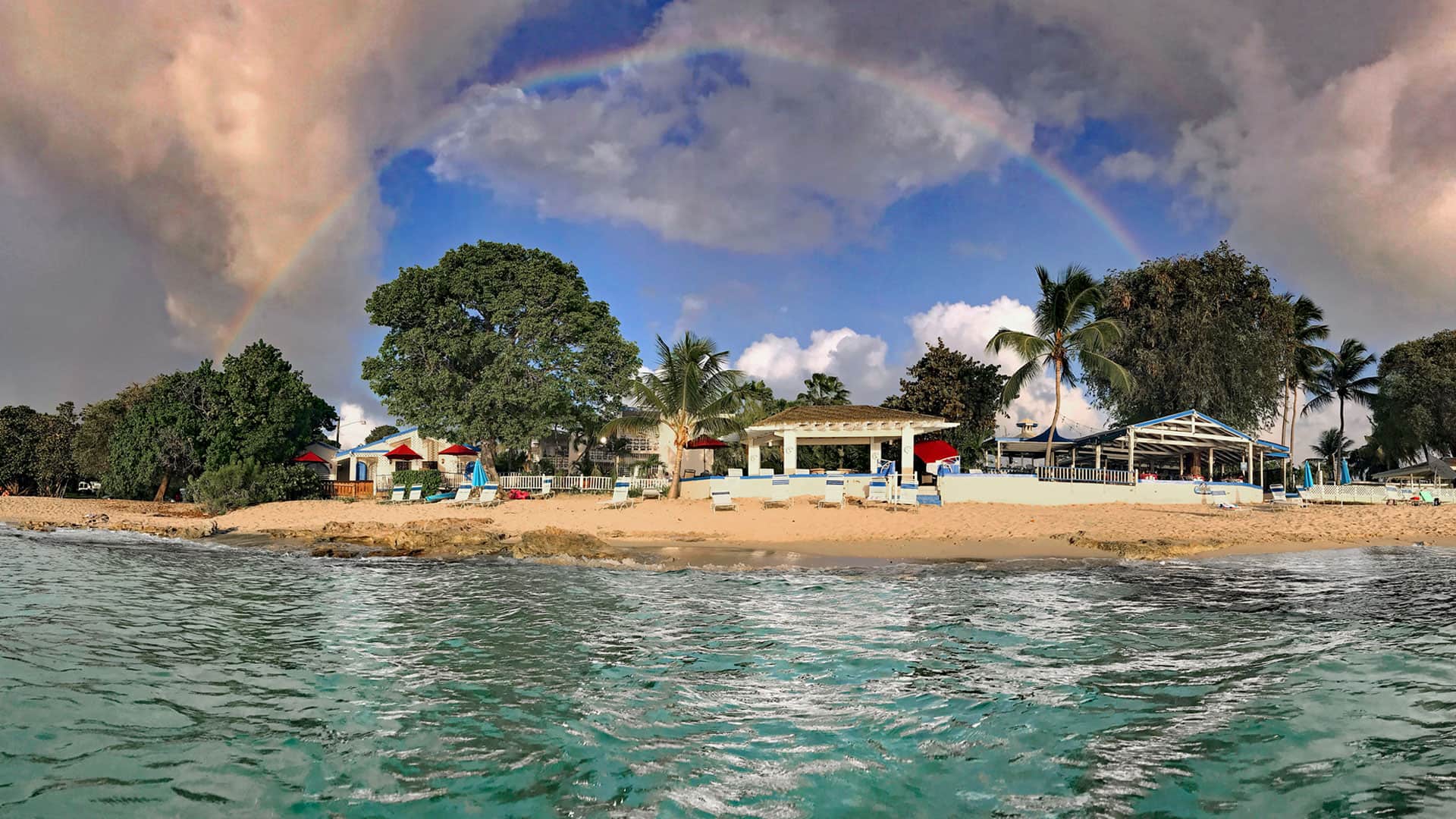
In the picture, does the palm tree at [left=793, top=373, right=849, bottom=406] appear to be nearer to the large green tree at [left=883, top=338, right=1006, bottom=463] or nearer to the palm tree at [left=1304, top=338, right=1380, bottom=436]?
the large green tree at [left=883, top=338, right=1006, bottom=463]

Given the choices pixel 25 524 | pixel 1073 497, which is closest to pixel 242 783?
pixel 1073 497

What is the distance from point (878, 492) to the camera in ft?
73.6

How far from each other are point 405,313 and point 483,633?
95.8ft

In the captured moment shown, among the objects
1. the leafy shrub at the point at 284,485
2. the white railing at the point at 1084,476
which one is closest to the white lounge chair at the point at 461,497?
the leafy shrub at the point at 284,485

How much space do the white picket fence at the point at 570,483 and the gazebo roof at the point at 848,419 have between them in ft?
20.7

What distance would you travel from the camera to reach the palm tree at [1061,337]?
95.7ft

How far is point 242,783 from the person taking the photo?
170 inches

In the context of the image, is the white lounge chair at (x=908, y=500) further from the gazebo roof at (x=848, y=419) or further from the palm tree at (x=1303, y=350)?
the palm tree at (x=1303, y=350)

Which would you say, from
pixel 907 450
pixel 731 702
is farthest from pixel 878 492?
pixel 731 702

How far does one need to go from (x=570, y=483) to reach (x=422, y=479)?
7295mm

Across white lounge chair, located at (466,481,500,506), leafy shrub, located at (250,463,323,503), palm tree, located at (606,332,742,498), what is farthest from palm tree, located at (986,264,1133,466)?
leafy shrub, located at (250,463,323,503)

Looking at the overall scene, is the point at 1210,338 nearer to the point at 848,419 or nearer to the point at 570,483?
the point at 848,419

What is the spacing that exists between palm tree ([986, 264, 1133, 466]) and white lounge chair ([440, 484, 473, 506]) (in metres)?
21.2

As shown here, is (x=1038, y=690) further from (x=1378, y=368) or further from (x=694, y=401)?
(x=1378, y=368)
